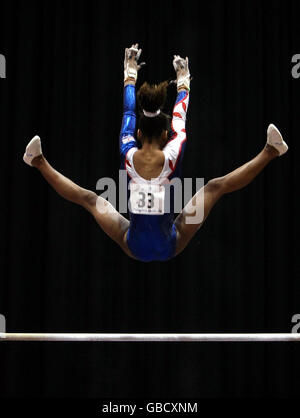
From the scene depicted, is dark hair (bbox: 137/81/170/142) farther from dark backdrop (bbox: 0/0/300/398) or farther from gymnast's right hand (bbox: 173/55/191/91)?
dark backdrop (bbox: 0/0/300/398)

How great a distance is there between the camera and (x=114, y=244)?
5.39 metres

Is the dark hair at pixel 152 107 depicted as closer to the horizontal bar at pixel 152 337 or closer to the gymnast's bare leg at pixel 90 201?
the gymnast's bare leg at pixel 90 201

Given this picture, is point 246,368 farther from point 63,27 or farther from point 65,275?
point 63,27

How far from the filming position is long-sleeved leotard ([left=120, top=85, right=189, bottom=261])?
3383 millimetres

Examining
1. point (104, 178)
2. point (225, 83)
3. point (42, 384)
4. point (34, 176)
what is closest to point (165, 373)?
point (42, 384)

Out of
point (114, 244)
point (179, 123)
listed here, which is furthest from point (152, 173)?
point (114, 244)

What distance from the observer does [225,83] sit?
552 centimetres

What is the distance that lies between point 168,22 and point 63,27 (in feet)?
3.35

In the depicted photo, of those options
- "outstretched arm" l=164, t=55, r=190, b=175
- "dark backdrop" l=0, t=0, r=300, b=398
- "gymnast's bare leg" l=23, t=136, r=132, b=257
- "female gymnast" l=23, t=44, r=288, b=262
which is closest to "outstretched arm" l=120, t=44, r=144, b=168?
"female gymnast" l=23, t=44, r=288, b=262

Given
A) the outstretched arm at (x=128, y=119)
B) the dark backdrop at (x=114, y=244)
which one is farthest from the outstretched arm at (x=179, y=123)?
the dark backdrop at (x=114, y=244)
